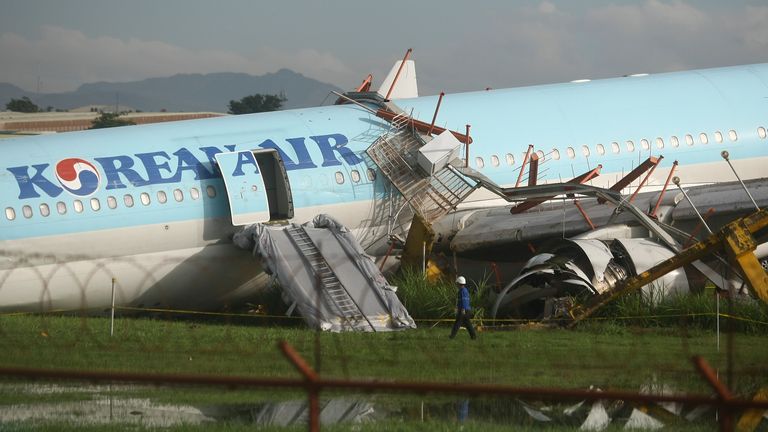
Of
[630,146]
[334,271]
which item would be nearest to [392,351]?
[334,271]

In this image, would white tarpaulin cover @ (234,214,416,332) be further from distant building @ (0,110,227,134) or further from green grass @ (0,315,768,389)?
distant building @ (0,110,227,134)

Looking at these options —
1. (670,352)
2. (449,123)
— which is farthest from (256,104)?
(670,352)

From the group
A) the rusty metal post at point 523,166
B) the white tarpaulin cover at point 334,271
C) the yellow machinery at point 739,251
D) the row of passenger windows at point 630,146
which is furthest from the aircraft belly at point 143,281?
the yellow machinery at point 739,251

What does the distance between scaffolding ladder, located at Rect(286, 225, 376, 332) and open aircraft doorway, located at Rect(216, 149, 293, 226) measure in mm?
634

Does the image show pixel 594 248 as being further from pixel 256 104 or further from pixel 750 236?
pixel 256 104

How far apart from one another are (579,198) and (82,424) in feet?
50.2

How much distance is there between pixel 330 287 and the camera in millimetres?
22078

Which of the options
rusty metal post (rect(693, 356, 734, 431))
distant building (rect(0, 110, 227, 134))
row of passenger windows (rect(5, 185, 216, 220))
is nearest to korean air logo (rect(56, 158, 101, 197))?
row of passenger windows (rect(5, 185, 216, 220))

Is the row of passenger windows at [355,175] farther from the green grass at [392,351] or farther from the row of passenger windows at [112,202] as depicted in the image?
the green grass at [392,351]

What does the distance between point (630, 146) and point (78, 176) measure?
11.8m

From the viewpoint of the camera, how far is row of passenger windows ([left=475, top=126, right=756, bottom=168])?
85.6ft

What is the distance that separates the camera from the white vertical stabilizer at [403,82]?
30672mm

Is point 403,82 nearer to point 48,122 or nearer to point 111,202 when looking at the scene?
point 111,202

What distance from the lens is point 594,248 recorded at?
72.6 feet
